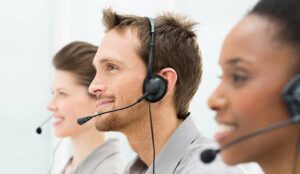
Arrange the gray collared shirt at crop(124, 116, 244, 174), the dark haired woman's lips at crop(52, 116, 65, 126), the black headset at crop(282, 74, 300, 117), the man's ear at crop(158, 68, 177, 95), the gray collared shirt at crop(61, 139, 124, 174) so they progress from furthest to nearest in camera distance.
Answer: the dark haired woman's lips at crop(52, 116, 65, 126) → the gray collared shirt at crop(61, 139, 124, 174) → the man's ear at crop(158, 68, 177, 95) → the gray collared shirt at crop(124, 116, 244, 174) → the black headset at crop(282, 74, 300, 117)

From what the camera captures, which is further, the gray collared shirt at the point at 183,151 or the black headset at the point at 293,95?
the gray collared shirt at the point at 183,151

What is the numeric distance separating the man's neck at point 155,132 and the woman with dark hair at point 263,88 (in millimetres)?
602

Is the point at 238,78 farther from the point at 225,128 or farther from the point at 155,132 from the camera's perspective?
the point at 155,132

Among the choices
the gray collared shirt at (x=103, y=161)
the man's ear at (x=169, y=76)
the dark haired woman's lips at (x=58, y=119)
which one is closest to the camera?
the man's ear at (x=169, y=76)

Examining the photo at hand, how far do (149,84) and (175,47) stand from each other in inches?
6.5

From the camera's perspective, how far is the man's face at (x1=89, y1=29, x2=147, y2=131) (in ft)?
4.80

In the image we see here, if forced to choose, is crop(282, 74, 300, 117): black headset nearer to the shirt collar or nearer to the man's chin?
the shirt collar

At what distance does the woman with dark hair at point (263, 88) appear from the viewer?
2.66 feet

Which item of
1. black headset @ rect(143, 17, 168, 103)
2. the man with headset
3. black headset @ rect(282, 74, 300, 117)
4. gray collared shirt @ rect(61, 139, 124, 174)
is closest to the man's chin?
the man with headset

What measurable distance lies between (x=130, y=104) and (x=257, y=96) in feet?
2.24

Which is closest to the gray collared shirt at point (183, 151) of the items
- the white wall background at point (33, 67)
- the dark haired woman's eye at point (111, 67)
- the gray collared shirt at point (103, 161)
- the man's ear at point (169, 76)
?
the man's ear at point (169, 76)

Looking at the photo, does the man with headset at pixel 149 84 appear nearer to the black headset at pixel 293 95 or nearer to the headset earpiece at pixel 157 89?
the headset earpiece at pixel 157 89

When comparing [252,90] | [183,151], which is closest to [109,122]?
[183,151]

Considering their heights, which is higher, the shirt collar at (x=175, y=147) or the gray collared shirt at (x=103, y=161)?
the shirt collar at (x=175, y=147)
